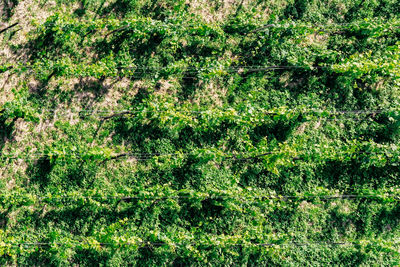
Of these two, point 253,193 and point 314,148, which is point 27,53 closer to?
point 253,193

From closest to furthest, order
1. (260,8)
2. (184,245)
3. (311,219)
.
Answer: (184,245)
(311,219)
(260,8)

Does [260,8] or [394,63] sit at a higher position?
[260,8]

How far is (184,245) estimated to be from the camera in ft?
20.9

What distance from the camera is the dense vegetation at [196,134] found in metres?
6.53

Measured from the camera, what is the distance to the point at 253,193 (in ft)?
21.6

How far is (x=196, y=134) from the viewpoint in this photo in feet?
22.5

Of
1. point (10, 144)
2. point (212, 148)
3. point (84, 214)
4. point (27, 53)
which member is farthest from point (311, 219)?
point (27, 53)

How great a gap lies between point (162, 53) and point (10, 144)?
3.31 m

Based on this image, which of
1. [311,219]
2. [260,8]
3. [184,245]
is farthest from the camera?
[260,8]

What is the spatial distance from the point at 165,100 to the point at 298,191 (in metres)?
3.10

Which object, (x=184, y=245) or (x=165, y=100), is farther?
(x=165, y=100)

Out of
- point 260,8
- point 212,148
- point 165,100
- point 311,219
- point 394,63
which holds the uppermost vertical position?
point 260,8

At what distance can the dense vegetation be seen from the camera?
21.4 ft

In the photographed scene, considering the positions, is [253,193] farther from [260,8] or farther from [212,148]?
[260,8]
